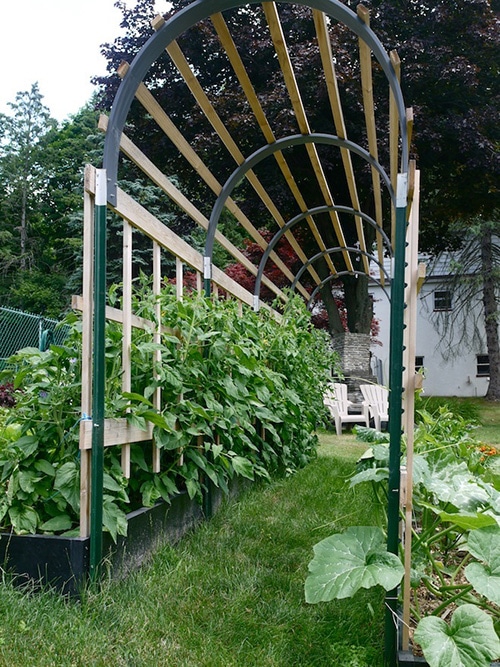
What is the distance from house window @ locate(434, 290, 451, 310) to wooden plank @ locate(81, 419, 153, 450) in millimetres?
14435

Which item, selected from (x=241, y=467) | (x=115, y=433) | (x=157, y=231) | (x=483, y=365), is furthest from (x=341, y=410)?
(x=483, y=365)

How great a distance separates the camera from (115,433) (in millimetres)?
2322

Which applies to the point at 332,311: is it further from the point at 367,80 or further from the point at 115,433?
the point at 115,433

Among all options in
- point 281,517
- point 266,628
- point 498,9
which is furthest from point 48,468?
point 498,9

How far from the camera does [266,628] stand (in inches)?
80.0

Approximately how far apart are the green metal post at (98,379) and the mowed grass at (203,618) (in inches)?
6.0

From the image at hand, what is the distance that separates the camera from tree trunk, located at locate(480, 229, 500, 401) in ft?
49.6

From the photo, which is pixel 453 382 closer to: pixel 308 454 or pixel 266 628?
pixel 308 454

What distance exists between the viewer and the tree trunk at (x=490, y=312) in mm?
15109

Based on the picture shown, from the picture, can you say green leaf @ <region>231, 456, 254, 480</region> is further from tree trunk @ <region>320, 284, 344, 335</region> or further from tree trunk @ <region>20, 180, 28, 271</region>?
tree trunk @ <region>20, 180, 28, 271</region>

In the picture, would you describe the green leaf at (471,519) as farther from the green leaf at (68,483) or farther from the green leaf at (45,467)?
the green leaf at (45,467)

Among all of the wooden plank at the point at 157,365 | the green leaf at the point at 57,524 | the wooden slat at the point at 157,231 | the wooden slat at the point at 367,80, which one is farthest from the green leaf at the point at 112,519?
the wooden slat at the point at 367,80

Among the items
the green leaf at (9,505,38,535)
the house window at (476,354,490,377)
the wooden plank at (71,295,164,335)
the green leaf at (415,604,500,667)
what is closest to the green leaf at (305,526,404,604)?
the green leaf at (415,604,500,667)

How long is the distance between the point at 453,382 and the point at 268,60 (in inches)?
497
